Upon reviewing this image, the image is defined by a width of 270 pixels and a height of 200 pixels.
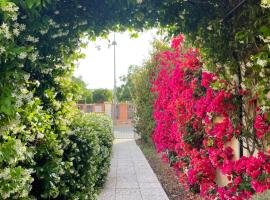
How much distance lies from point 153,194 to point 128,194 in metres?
0.45

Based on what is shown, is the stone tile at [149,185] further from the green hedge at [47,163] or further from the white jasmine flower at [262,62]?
the white jasmine flower at [262,62]

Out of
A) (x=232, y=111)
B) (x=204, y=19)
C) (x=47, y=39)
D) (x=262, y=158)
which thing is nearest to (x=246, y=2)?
(x=204, y=19)

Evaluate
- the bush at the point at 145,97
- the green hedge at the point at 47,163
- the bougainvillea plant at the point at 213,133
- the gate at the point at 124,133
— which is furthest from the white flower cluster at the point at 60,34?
the gate at the point at 124,133

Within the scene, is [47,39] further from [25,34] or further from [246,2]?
[246,2]

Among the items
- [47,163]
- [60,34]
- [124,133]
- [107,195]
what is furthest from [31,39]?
[124,133]

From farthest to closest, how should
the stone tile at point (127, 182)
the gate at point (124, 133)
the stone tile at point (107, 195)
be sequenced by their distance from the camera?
1. the gate at point (124, 133)
2. the stone tile at point (127, 182)
3. the stone tile at point (107, 195)

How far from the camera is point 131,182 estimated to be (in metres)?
8.26

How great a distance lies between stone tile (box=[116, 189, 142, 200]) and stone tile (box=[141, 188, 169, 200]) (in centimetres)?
10

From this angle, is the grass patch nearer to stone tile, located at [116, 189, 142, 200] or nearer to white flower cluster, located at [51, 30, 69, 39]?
stone tile, located at [116, 189, 142, 200]

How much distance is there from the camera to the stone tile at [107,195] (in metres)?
6.90

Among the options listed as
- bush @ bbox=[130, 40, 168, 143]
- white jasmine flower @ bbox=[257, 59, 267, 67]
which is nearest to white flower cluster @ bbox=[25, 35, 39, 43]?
white jasmine flower @ bbox=[257, 59, 267, 67]

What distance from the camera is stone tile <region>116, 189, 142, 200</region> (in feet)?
22.5

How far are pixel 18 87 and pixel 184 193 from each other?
5461mm

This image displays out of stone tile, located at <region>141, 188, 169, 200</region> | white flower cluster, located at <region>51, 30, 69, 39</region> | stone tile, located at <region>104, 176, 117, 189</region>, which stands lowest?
stone tile, located at <region>104, 176, 117, 189</region>
